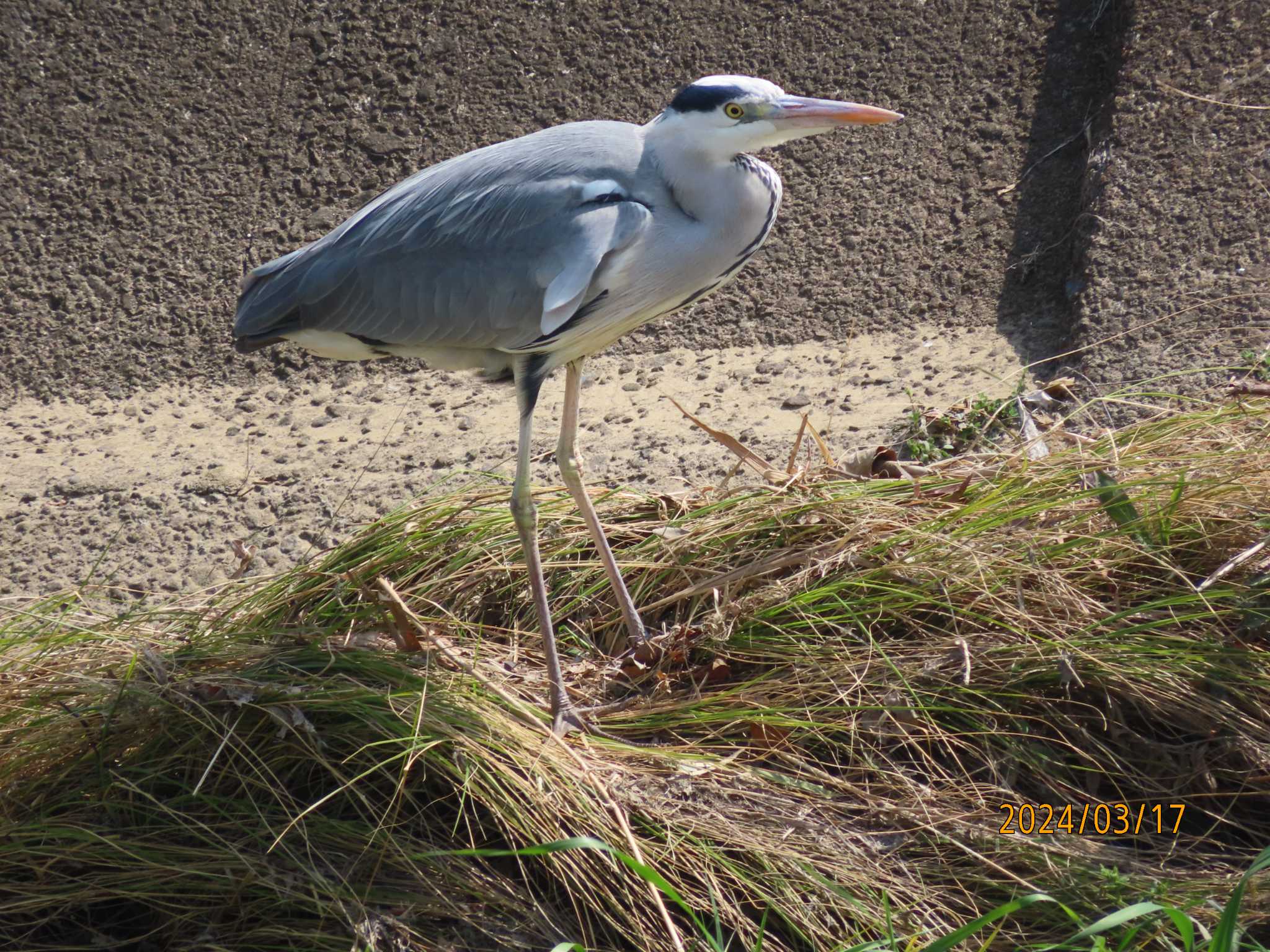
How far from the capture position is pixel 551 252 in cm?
260

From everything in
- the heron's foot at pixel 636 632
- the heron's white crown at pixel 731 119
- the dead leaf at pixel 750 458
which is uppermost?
the heron's white crown at pixel 731 119

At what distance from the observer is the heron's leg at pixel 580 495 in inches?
114

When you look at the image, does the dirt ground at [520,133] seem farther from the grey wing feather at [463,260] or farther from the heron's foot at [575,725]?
the heron's foot at [575,725]

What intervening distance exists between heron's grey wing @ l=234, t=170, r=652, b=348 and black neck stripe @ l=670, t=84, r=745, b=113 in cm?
23

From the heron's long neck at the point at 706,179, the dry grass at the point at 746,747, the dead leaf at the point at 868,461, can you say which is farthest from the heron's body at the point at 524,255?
the dead leaf at the point at 868,461

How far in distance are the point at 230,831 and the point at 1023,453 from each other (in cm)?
202

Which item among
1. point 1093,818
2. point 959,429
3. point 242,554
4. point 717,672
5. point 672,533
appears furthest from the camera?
point 959,429

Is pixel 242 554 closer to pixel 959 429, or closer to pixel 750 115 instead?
pixel 750 115

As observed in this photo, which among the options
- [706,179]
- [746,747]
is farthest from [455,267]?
[746,747]

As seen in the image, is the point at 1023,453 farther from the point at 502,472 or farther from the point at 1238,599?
the point at 502,472

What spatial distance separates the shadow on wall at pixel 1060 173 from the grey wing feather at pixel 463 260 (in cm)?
214

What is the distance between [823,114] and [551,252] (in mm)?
642

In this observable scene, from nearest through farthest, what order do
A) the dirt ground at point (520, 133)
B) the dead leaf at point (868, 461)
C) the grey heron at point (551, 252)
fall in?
the grey heron at point (551, 252)
the dead leaf at point (868, 461)
the dirt ground at point (520, 133)

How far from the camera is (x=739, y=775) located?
241cm
